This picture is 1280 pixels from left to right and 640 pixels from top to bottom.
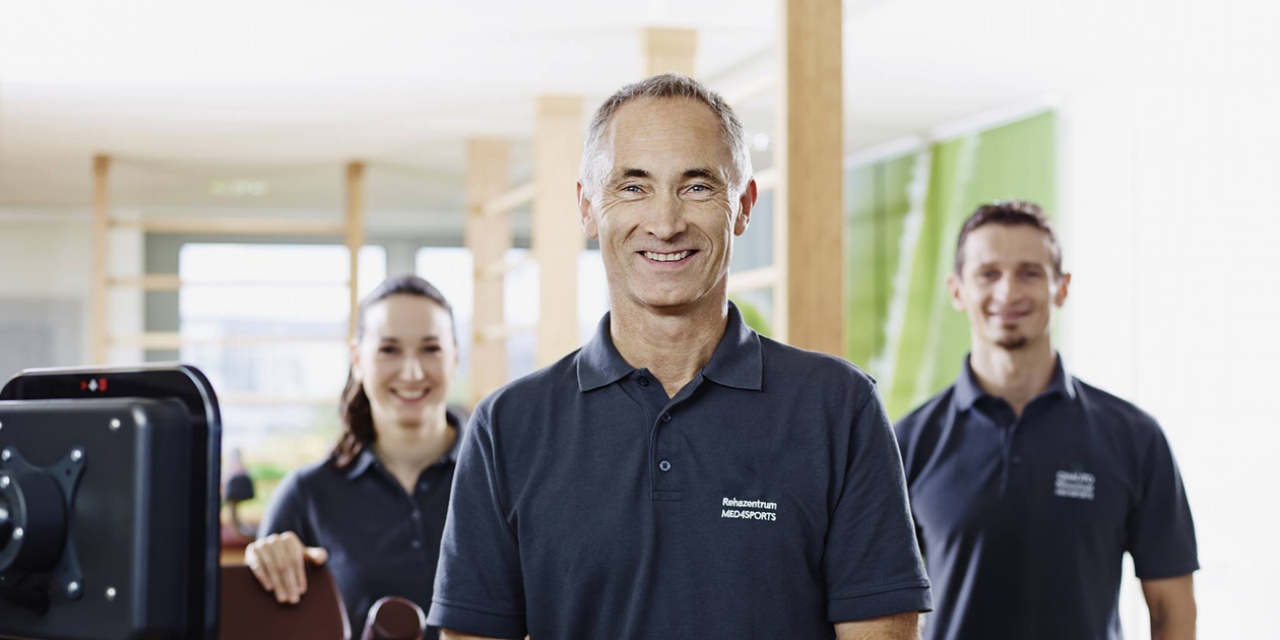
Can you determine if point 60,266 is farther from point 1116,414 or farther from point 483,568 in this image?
point 483,568

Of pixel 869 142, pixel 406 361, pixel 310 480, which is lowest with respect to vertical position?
pixel 310 480

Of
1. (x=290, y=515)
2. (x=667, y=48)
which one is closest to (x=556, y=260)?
(x=667, y=48)

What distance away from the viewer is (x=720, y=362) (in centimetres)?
155

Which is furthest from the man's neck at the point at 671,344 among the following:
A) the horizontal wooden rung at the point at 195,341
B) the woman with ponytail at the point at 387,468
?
the horizontal wooden rung at the point at 195,341

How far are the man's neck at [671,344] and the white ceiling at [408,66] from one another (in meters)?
2.21

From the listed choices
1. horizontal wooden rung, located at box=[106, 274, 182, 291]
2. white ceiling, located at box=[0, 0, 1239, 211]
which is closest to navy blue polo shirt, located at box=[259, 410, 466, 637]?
white ceiling, located at box=[0, 0, 1239, 211]

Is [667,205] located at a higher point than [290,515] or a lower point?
higher

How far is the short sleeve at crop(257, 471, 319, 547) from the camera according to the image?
8.17 feet

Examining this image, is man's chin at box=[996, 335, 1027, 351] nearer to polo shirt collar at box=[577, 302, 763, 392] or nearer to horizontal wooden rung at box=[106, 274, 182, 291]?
polo shirt collar at box=[577, 302, 763, 392]

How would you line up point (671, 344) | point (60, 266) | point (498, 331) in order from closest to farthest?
point (671, 344)
point (498, 331)
point (60, 266)

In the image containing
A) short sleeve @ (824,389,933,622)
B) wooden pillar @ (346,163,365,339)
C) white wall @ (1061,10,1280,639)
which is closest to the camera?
short sleeve @ (824,389,933,622)

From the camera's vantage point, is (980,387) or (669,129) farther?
(980,387)

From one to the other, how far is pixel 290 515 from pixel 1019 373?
1.35 metres

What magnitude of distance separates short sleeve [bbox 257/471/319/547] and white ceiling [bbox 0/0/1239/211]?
1.58 meters
